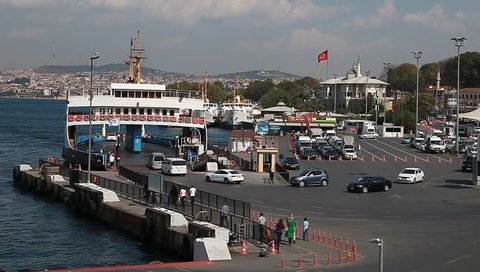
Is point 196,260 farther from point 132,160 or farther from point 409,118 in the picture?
point 409,118

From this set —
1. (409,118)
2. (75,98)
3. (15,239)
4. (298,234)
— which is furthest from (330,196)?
(409,118)

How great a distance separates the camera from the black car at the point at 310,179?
5059 centimetres

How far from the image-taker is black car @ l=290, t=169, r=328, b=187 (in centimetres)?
5059

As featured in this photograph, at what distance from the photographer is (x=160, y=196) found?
3941 cm

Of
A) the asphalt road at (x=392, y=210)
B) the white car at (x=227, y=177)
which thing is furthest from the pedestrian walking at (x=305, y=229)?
the white car at (x=227, y=177)

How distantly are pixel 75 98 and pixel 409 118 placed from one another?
73.3m

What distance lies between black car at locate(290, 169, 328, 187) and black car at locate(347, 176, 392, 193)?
10.2 ft

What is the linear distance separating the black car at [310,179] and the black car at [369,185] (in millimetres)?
3096

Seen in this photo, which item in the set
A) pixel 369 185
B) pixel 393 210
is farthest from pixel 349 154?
pixel 393 210

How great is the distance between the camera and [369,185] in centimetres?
4834

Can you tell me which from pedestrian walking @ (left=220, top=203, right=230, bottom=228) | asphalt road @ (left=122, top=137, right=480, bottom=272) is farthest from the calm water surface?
A: asphalt road @ (left=122, top=137, right=480, bottom=272)

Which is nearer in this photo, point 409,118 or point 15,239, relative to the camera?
point 15,239

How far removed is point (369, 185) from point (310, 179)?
4.37m

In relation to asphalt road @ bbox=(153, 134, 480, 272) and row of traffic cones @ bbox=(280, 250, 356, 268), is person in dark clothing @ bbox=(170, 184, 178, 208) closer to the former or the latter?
asphalt road @ bbox=(153, 134, 480, 272)
